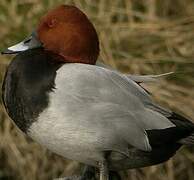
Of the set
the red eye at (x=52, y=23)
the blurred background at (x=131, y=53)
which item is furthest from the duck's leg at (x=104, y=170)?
the blurred background at (x=131, y=53)

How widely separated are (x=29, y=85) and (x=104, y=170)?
1.15ft

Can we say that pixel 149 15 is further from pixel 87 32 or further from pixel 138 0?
pixel 87 32

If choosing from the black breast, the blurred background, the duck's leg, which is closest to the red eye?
the black breast

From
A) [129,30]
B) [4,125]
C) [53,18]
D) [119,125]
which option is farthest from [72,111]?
[129,30]

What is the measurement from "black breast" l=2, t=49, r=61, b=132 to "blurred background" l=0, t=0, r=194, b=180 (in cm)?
122

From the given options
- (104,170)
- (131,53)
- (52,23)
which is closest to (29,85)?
(52,23)

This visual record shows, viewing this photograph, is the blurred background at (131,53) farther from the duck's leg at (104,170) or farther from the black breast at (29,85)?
the black breast at (29,85)

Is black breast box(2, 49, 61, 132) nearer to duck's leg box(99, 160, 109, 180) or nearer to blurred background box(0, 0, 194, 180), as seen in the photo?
duck's leg box(99, 160, 109, 180)

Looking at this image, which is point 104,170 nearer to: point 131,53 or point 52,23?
point 52,23

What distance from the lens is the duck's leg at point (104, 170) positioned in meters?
2.22

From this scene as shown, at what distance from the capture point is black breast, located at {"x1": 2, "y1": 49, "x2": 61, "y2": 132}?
2.13 meters

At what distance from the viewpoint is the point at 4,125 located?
139 inches

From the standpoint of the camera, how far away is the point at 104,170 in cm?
223

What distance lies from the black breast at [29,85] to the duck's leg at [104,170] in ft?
0.85
